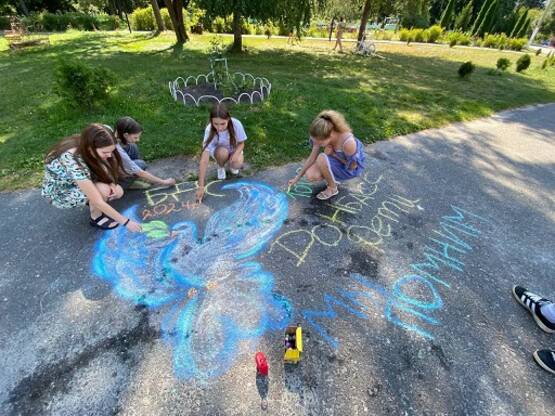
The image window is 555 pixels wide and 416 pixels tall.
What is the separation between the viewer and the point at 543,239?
3.17m

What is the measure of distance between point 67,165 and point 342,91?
21.5 feet

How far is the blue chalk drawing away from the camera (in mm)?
2025

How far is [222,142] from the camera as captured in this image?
3.62 metres

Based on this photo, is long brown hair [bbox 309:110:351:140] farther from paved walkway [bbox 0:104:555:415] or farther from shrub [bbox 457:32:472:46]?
shrub [bbox 457:32:472:46]

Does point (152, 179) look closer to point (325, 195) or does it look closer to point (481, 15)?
point (325, 195)

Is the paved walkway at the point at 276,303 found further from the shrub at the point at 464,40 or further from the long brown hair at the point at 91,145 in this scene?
the shrub at the point at 464,40

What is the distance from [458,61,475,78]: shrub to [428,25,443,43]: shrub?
13865 mm

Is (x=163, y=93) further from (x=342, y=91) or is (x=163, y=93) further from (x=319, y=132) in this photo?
(x=319, y=132)

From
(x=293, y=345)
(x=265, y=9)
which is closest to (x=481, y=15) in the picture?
(x=265, y=9)

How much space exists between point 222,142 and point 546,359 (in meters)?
3.45

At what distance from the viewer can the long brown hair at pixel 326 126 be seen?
2969 millimetres

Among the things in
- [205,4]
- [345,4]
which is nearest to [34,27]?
[205,4]

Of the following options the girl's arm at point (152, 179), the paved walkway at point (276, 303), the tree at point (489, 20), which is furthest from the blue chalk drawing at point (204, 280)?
the tree at point (489, 20)

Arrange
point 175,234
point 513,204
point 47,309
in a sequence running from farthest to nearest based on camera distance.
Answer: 1. point 513,204
2. point 175,234
3. point 47,309
